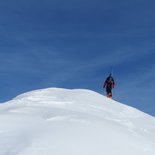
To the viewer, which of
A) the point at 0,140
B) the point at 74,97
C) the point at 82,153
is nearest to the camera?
the point at 82,153

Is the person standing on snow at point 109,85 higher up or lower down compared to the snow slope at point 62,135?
higher up

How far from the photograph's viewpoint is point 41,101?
34.1 ft

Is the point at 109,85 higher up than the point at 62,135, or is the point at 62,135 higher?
the point at 109,85

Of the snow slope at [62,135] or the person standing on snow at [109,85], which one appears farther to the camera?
the person standing on snow at [109,85]

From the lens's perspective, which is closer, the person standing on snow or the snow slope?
the snow slope

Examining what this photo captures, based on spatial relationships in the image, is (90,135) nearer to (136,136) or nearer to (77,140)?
(77,140)

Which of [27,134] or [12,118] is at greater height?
[12,118]

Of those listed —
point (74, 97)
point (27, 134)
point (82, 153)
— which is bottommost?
point (82, 153)

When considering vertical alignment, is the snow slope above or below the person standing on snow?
below

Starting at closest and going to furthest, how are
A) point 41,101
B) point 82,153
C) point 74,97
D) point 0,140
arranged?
point 82,153 → point 0,140 → point 41,101 → point 74,97

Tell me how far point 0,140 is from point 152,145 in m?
2.83

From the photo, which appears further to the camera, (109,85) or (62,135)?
(109,85)

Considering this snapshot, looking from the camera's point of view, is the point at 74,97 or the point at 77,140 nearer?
Result: the point at 77,140

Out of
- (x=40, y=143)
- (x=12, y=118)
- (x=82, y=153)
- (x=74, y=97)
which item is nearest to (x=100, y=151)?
(x=82, y=153)
